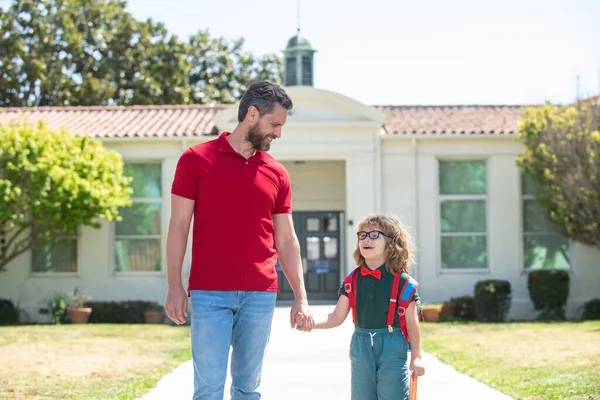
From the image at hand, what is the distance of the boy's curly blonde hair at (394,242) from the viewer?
18.1ft

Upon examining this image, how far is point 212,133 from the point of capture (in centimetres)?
2044

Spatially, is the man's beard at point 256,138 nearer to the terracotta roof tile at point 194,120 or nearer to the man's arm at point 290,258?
the man's arm at point 290,258

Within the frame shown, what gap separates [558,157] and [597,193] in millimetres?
1179

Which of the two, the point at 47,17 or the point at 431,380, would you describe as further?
the point at 47,17

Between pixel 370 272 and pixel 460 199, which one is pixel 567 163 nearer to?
pixel 460 199

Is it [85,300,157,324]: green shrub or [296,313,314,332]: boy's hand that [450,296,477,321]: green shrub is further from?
[296,313,314,332]: boy's hand

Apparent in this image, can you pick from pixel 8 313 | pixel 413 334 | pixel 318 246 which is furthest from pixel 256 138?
pixel 318 246

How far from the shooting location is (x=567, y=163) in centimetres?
1845

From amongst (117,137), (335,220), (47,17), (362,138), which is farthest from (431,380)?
(47,17)

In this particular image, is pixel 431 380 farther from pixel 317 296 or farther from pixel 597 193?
pixel 317 296

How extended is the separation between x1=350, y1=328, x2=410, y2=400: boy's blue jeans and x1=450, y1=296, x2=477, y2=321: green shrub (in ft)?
46.7

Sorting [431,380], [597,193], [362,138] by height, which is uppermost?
[362,138]

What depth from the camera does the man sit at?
4.78m

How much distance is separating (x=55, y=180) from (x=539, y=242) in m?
10.7
